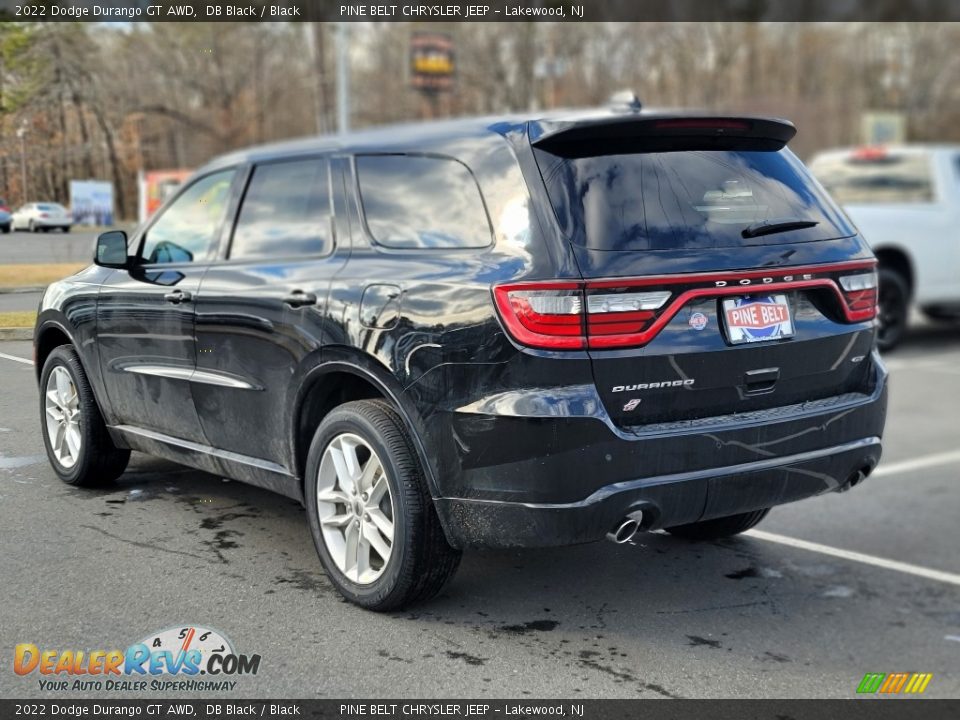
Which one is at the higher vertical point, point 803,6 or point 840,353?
point 803,6

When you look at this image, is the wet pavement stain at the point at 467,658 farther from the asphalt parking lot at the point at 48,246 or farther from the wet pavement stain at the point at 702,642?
the asphalt parking lot at the point at 48,246

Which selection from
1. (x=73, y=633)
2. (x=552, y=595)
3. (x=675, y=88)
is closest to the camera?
(x=73, y=633)

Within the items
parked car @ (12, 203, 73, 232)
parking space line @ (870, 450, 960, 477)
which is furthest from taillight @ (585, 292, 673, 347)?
parking space line @ (870, 450, 960, 477)

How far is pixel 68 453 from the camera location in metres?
3.69

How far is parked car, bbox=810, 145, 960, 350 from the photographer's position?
43.4ft

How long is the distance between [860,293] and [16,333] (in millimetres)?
2859

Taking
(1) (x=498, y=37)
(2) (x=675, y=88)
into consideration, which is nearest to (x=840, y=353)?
(1) (x=498, y=37)

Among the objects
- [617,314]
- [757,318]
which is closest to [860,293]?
[757,318]

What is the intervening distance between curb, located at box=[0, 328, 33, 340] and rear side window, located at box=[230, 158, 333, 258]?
1.00 meters

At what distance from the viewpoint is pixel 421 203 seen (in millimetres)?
3902

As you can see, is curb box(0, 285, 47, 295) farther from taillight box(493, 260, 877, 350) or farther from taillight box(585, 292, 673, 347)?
taillight box(585, 292, 673, 347)

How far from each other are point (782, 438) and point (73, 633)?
92.1 inches

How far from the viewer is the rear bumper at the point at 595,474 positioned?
340 centimetres
